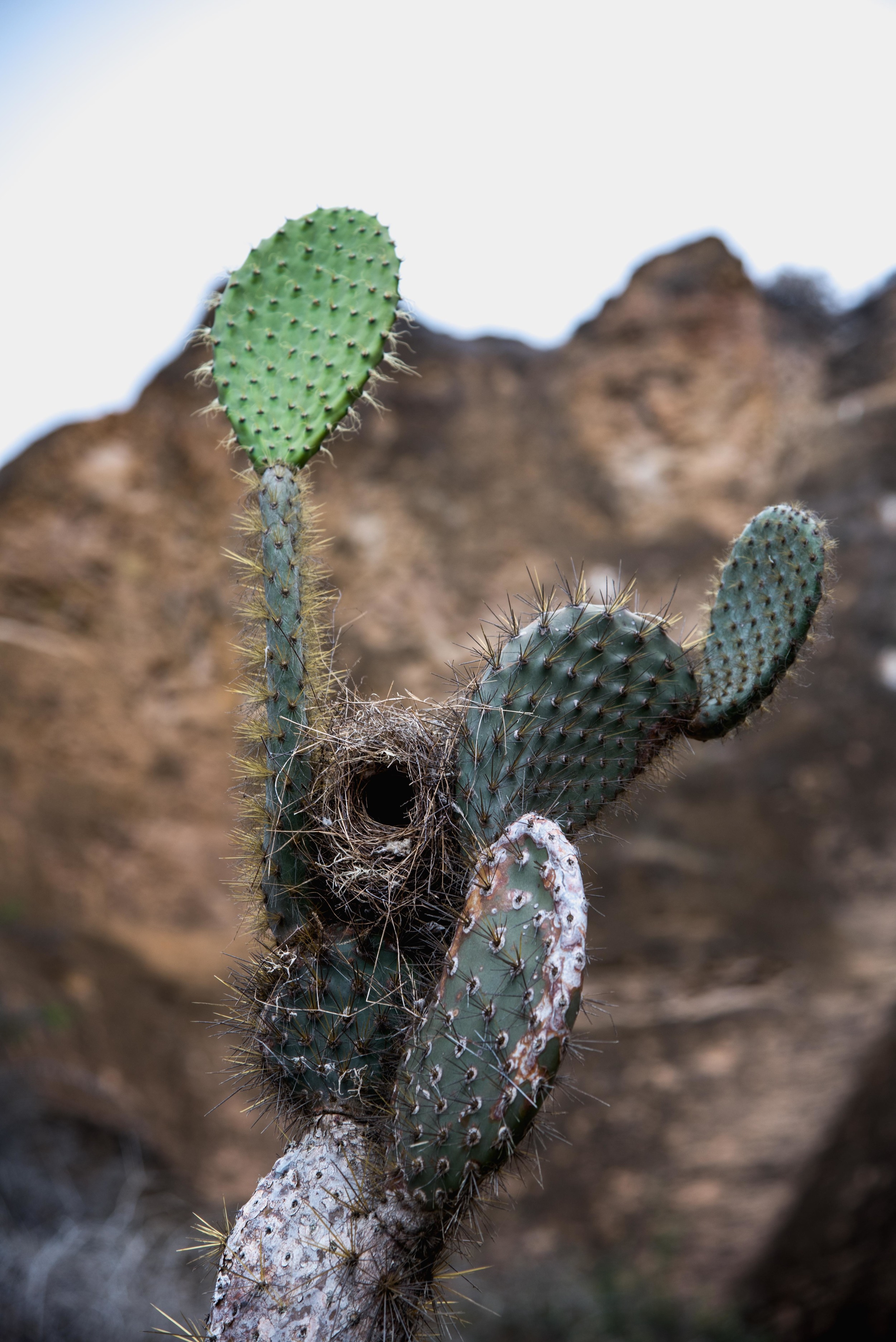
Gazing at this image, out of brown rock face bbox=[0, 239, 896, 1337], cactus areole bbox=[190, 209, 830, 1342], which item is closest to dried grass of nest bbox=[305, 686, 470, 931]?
cactus areole bbox=[190, 209, 830, 1342]

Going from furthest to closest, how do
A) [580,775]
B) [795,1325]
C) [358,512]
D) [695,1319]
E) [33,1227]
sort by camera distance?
1. [358,512]
2. [795,1325]
3. [695,1319]
4. [33,1227]
5. [580,775]

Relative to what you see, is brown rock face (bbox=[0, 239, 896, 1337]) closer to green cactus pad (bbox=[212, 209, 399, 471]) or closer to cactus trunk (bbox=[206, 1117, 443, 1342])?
green cactus pad (bbox=[212, 209, 399, 471])

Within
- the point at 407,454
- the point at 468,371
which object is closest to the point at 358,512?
the point at 407,454

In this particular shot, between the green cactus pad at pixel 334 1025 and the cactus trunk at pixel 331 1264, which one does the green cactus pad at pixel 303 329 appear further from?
the cactus trunk at pixel 331 1264

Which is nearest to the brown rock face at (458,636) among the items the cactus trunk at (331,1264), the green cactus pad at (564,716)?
the green cactus pad at (564,716)

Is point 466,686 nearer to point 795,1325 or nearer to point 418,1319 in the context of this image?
point 418,1319

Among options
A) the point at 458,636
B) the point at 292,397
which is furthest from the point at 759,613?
the point at 458,636

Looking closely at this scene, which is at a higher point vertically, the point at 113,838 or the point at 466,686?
the point at 466,686
